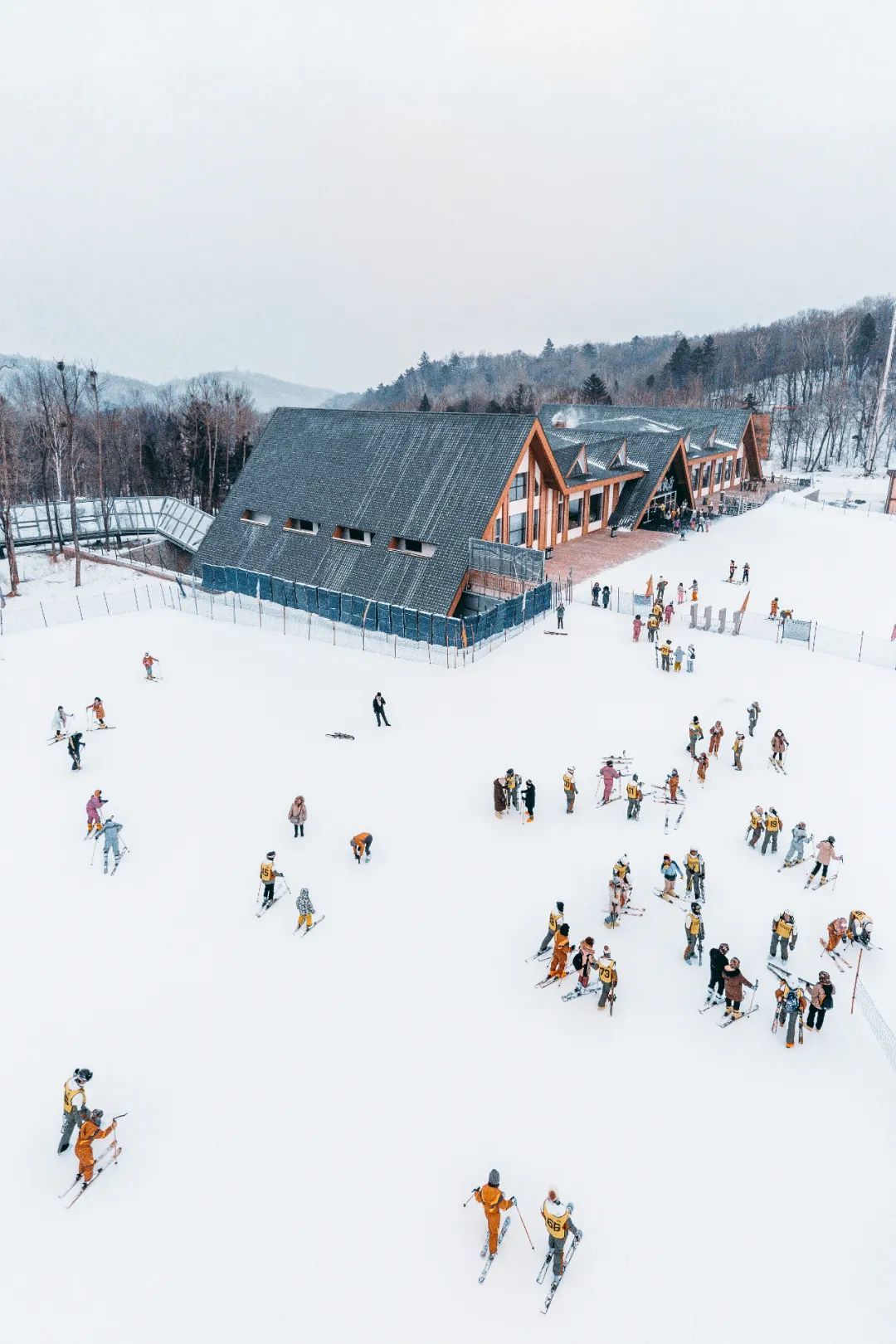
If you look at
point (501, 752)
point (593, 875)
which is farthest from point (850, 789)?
point (501, 752)

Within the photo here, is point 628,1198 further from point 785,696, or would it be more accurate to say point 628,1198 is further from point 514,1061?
point 785,696

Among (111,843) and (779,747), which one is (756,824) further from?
(111,843)

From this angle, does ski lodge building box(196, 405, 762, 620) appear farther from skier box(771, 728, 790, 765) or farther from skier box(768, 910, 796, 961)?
skier box(768, 910, 796, 961)

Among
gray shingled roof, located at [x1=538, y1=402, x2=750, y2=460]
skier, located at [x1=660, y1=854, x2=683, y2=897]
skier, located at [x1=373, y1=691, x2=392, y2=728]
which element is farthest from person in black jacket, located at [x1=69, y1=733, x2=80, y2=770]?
gray shingled roof, located at [x1=538, y1=402, x2=750, y2=460]

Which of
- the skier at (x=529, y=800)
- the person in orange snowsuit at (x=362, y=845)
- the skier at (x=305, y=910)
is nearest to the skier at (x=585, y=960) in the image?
the skier at (x=529, y=800)

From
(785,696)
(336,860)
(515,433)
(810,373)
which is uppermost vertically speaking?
(810,373)

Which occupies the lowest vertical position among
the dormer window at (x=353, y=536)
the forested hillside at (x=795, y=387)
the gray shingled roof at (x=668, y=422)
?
the dormer window at (x=353, y=536)

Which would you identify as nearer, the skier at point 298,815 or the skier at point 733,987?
the skier at point 733,987

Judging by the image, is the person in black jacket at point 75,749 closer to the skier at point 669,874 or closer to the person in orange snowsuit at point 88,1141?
the person in orange snowsuit at point 88,1141
